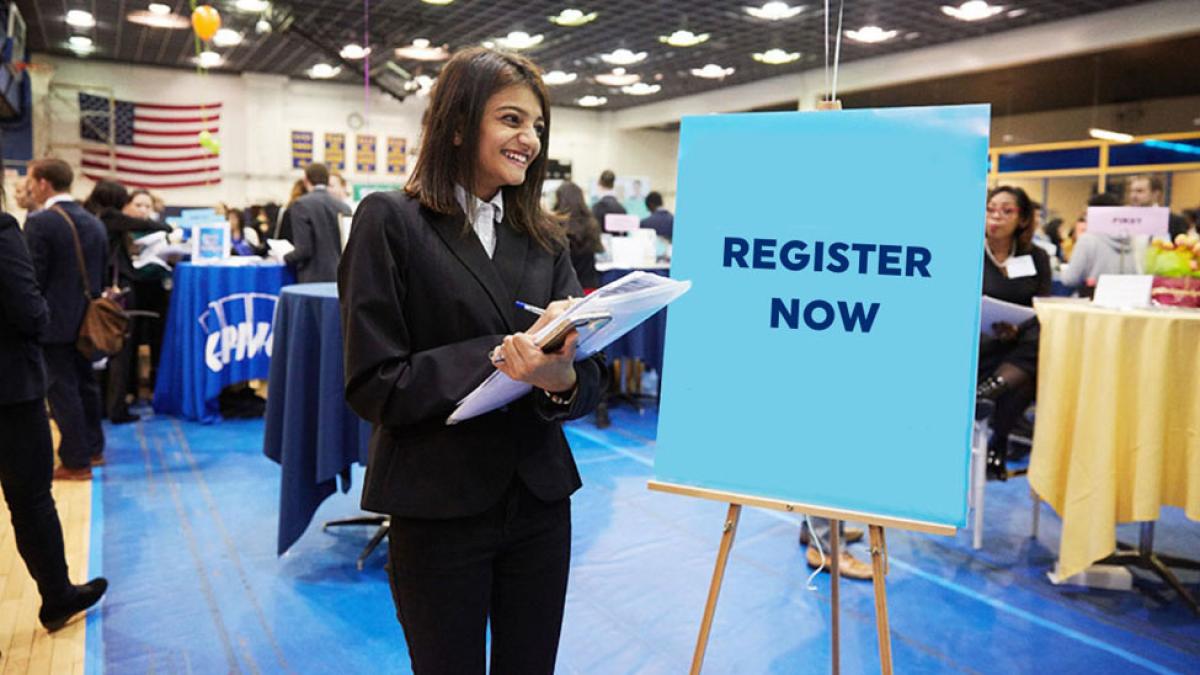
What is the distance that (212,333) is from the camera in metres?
5.33

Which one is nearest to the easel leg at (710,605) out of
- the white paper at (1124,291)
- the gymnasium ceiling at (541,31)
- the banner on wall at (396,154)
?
the white paper at (1124,291)

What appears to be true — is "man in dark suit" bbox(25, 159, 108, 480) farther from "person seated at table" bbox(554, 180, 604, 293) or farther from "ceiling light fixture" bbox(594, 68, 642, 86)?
"ceiling light fixture" bbox(594, 68, 642, 86)

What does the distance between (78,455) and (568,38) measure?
8.29 m

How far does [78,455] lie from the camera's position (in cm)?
407

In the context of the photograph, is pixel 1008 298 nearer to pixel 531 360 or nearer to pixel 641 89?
pixel 531 360

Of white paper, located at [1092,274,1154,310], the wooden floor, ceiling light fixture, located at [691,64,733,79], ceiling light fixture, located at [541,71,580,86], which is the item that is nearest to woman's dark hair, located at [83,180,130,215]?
the wooden floor

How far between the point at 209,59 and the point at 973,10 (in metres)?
10.2

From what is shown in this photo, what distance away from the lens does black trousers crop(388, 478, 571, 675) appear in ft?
3.87

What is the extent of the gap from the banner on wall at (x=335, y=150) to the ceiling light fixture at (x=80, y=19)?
4379 millimetres

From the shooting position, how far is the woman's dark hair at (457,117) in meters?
1.18

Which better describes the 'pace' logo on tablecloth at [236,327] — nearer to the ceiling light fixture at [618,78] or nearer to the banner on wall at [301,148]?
the ceiling light fixture at [618,78]

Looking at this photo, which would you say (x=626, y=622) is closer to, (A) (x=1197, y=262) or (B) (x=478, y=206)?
(B) (x=478, y=206)

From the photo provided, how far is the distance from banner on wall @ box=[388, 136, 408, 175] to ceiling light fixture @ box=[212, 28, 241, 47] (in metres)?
3.97

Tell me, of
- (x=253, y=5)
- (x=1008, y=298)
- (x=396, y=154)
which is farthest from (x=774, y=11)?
(x=396, y=154)
